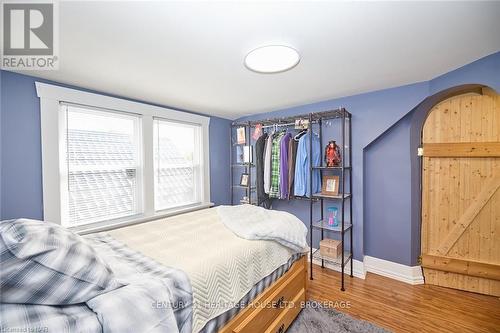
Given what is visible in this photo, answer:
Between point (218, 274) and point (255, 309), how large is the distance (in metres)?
0.40

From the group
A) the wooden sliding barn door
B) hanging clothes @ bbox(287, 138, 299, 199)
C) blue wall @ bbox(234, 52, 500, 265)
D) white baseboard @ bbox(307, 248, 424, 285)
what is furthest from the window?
the wooden sliding barn door

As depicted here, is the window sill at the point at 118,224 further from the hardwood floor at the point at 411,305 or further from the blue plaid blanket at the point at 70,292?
the hardwood floor at the point at 411,305

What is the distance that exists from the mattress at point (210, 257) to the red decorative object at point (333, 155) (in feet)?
3.95

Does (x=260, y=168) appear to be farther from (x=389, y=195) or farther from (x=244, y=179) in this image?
(x=389, y=195)

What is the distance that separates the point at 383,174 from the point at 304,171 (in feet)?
3.06

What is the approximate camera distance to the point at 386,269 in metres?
2.49

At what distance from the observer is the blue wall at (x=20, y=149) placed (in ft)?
5.56

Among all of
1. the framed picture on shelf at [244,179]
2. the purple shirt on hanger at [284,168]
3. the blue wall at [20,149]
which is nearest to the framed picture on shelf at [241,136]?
the framed picture on shelf at [244,179]

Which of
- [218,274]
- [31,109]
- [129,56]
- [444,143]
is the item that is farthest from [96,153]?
[444,143]

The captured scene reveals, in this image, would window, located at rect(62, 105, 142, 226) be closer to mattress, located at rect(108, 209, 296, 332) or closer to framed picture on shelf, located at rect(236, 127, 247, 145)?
mattress, located at rect(108, 209, 296, 332)

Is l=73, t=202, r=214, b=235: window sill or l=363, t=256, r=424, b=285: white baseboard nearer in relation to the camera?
l=73, t=202, r=214, b=235: window sill

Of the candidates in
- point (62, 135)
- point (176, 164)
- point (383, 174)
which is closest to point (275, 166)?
point (383, 174)

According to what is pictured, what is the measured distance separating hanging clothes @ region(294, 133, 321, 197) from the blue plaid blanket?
6.22ft

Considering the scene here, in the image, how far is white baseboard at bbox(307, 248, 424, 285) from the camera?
235 centimetres
